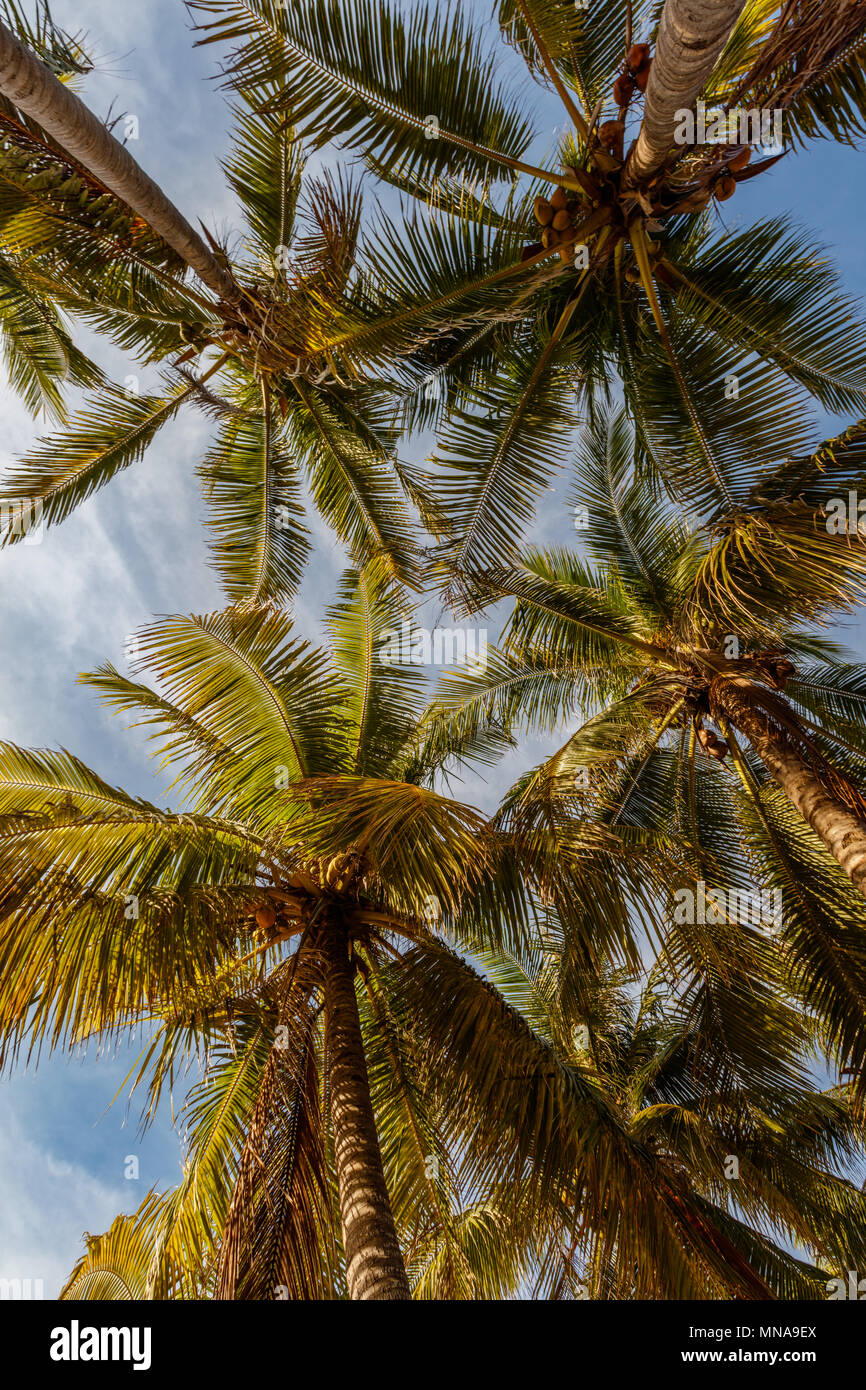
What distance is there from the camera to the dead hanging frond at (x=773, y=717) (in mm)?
6531

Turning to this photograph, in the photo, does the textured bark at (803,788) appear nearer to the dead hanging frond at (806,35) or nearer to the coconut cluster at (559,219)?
the coconut cluster at (559,219)

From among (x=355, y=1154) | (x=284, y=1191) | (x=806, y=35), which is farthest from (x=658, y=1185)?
(x=806, y=35)

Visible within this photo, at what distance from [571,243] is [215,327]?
3.19 meters

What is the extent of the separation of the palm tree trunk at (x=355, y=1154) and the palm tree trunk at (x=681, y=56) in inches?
215

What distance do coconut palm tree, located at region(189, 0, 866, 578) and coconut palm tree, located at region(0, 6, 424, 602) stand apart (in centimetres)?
67

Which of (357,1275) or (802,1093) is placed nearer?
(357,1275)

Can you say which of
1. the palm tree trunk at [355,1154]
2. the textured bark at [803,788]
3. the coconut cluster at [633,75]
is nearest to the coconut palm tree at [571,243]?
the coconut cluster at [633,75]

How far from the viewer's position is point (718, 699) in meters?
7.38

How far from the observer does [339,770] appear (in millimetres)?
7160

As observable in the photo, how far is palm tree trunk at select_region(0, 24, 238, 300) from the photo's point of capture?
3.53m
